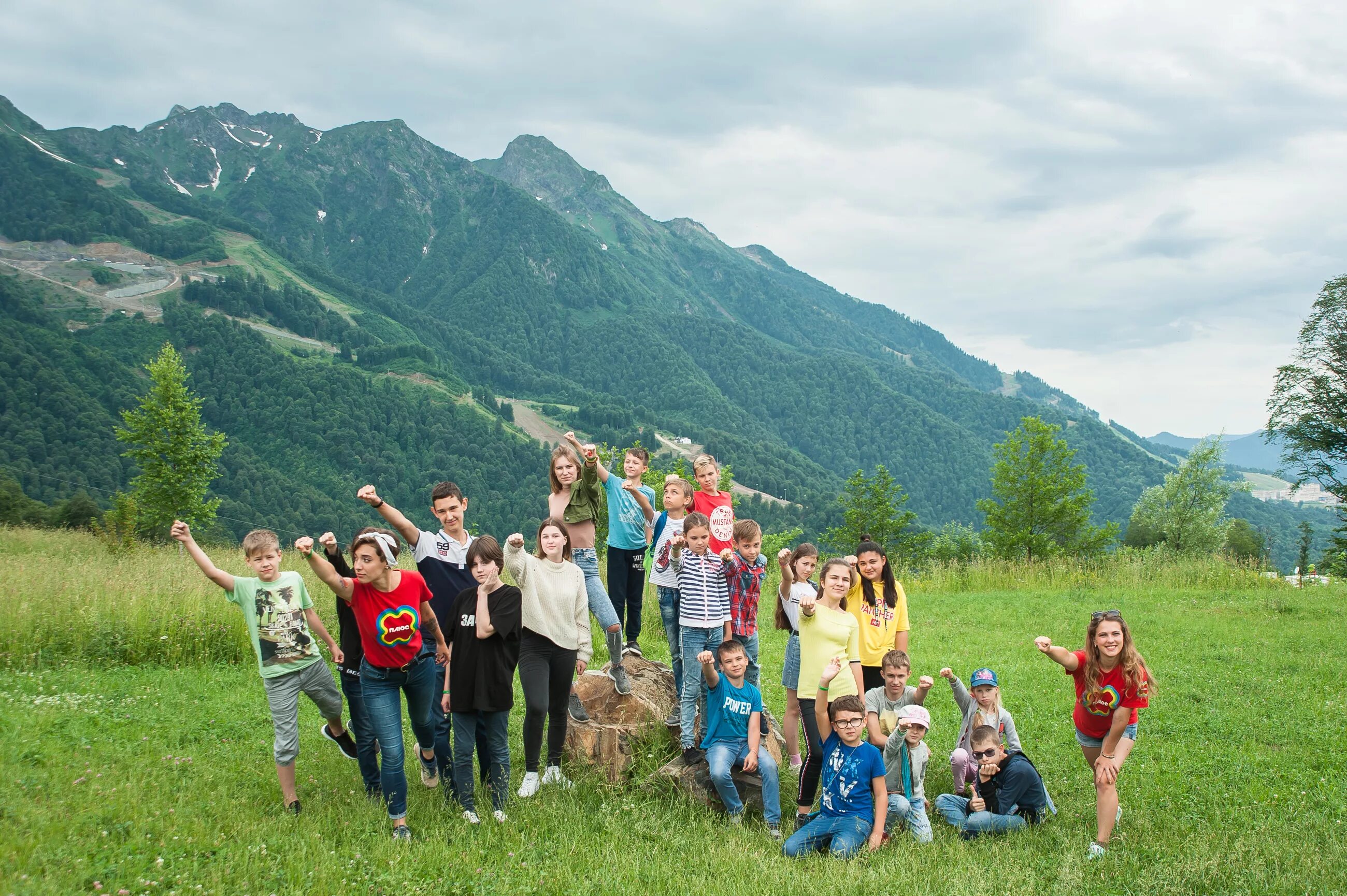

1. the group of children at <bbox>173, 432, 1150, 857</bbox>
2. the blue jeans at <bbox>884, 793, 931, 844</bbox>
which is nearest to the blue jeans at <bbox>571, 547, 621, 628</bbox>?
the group of children at <bbox>173, 432, 1150, 857</bbox>

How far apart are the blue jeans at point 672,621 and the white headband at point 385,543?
253 cm

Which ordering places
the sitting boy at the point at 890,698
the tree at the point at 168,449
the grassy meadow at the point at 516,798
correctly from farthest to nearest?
the tree at the point at 168,449, the sitting boy at the point at 890,698, the grassy meadow at the point at 516,798

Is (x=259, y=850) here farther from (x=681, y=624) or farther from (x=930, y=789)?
(x=930, y=789)

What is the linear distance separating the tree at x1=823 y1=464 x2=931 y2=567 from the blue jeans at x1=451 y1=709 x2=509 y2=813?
3882 centimetres

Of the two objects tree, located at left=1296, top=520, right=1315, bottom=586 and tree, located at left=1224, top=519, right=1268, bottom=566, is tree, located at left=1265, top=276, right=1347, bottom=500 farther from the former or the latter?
tree, located at left=1224, top=519, right=1268, bottom=566

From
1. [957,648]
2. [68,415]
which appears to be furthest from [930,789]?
[68,415]

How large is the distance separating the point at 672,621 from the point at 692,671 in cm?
92

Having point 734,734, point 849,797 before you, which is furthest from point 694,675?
point 849,797

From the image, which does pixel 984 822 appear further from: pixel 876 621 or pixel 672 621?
pixel 672 621

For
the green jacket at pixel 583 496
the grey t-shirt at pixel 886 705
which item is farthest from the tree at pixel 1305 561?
the green jacket at pixel 583 496

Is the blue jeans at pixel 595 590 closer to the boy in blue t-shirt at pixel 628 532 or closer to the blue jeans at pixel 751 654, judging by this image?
the boy in blue t-shirt at pixel 628 532

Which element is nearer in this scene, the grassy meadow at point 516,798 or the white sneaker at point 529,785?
the grassy meadow at point 516,798

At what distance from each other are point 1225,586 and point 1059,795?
14.5 metres

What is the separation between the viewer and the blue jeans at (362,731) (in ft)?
19.5
